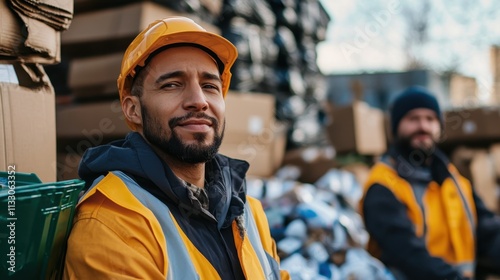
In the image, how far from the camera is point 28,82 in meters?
1.37

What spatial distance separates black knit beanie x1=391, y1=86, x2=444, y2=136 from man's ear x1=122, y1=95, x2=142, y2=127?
5.42 ft

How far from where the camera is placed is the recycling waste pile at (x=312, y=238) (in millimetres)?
2684

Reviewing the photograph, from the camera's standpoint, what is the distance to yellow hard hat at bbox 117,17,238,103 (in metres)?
1.32

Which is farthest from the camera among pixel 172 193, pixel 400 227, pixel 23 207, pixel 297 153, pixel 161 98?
pixel 297 153

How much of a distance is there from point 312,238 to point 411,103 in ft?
3.08

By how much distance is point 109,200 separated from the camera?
116cm

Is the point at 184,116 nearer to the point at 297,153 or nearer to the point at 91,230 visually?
the point at 91,230

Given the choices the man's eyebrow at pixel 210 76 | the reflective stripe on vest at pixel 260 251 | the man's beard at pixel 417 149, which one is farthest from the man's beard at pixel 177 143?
the man's beard at pixel 417 149

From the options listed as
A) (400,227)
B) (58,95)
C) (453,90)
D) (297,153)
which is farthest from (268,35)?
(453,90)

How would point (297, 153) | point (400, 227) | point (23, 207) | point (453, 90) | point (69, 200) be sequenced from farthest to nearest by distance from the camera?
1. point (453, 90)
2. point (297, 153)
3. point (400, 227)
4. point (69, 200)
5. point (23, 207)

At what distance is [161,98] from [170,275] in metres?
0.47

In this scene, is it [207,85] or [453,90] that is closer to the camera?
[207,85]

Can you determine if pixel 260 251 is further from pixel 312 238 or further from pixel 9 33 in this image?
pixel 312 238

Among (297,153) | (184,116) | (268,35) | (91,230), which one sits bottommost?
(297,153)
